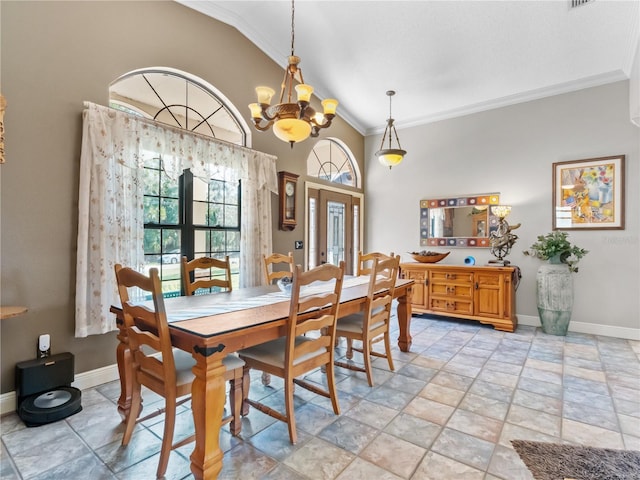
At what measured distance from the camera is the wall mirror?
4.82 m

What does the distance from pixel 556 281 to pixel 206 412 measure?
427 centimetres

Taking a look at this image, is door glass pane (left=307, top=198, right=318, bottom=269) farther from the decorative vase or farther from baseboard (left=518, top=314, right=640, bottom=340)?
baseboard (left=518, top=314, right=640, bottom=340)

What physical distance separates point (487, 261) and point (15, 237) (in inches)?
206

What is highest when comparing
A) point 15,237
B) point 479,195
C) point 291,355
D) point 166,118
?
point 166,118

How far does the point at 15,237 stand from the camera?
2.32 m

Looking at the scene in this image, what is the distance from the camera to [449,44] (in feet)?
11.8

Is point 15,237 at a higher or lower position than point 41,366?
higher

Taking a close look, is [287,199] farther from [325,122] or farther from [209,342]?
[209,342]

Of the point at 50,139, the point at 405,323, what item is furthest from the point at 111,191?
the point at 405,323

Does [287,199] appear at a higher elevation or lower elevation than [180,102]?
lower

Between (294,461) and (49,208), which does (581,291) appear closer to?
(294,461)

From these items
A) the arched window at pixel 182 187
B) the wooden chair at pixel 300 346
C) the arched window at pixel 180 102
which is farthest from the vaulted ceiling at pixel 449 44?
the wooden chair at pixel 300 346

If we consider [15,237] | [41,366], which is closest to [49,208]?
[15,237]

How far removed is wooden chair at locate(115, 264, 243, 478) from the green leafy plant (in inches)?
156
